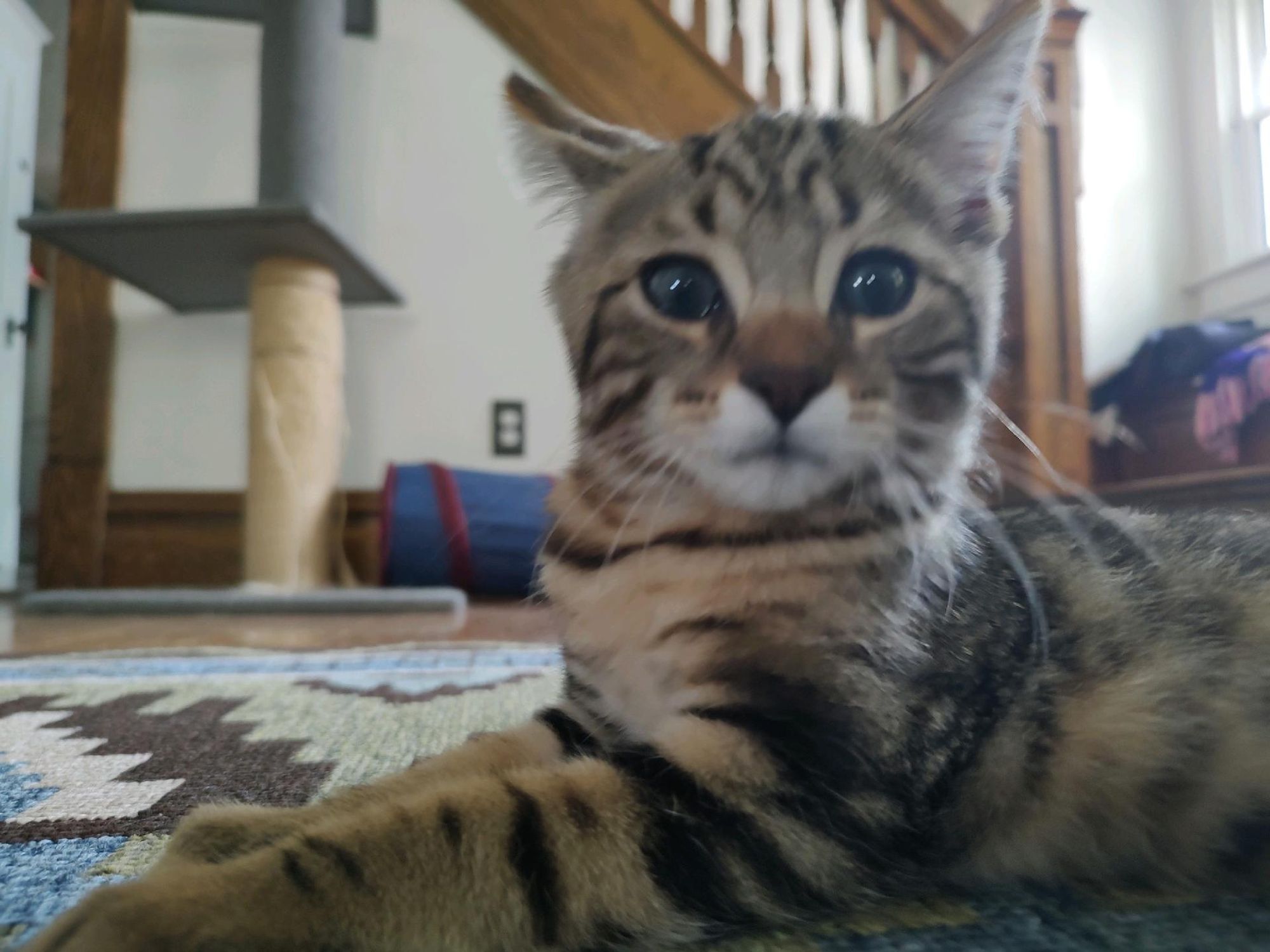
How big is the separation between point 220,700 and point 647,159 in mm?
816

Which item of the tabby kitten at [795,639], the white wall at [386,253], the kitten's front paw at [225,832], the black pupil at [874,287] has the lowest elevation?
the kitten's front paw at [225,832]

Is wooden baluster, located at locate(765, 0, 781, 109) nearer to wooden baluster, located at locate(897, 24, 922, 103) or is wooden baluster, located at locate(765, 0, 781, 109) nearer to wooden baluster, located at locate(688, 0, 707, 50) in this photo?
wooden baluster, located at locate(688, 0, 707, 50)

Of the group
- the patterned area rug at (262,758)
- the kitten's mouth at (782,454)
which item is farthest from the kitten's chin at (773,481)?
the patterned area rug at (262,758)

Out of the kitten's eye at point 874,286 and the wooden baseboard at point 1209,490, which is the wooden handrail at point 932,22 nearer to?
the wooden baseboard at point 1209,490

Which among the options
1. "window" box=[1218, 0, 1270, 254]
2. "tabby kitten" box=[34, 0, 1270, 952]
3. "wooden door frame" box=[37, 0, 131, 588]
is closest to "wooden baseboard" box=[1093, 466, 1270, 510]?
"window" box=[1218, 0, 1270, 254]

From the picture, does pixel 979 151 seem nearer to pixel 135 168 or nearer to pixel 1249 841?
pixel 1249 841

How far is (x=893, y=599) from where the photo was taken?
0.58m

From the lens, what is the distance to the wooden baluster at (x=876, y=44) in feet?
8.32

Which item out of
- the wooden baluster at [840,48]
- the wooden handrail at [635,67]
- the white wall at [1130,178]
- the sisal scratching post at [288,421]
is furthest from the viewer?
the white wall at [1130,178]

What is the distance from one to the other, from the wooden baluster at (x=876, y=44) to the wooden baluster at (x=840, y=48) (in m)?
0.08

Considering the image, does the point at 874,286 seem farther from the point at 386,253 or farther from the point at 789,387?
the point at 386,253

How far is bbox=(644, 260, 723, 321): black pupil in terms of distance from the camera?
0.67 metres

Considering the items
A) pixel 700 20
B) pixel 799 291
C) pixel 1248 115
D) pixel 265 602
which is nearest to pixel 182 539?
pixel 265 602

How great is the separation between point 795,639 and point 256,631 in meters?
1.61
